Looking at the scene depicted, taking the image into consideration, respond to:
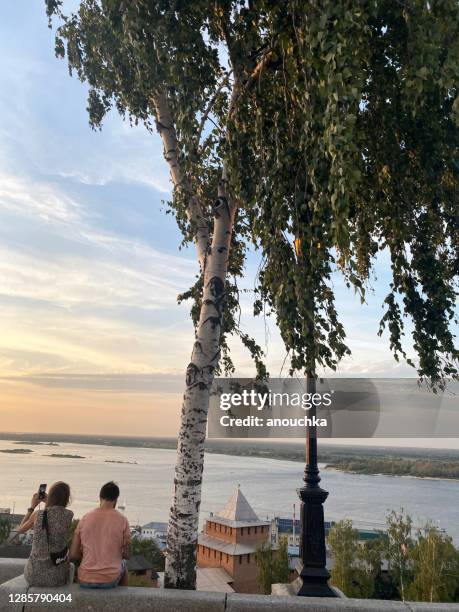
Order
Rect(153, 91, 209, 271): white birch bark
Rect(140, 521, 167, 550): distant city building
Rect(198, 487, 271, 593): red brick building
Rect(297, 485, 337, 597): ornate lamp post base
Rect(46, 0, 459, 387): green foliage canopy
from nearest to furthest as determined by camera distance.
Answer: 1. Rect(46, 0, 459, 387): green foliage canopy
2. Rect(297, 485, 337, 597): ornate lamp post base
3. Rect(153, 91, 209, 271): white birch bark
4. Rect(198, 487, 271, 593): red brick building
5. Rect(140, 521, 167, 550): distant city building

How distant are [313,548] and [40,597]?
3.23m

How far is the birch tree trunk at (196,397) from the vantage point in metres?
6.28

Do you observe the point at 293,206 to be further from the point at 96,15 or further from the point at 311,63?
the point at 96,15

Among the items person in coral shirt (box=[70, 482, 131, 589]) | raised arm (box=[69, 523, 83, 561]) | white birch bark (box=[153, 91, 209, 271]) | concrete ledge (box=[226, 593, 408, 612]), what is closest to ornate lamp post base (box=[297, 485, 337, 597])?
concrete ledge (box=[226, 593, 408, 612])

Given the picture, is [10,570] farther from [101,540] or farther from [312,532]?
[312,532]

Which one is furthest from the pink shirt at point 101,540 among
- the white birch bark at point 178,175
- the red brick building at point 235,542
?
the red brick building at point 235,542

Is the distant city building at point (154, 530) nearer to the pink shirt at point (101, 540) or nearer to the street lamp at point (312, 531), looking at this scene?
the street lamp at point (312, 531)

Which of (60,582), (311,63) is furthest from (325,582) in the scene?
(311,63)

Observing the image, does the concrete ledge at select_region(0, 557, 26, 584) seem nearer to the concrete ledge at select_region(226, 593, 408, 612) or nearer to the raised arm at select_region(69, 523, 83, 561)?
the raised arm at select_region(69, 523, 83, 561)

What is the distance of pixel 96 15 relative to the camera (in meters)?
8.60

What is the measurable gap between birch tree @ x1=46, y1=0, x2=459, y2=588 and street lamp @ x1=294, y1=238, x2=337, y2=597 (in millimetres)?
1126

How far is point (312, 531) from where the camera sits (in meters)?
6.61

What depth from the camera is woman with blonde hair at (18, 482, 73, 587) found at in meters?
5.14

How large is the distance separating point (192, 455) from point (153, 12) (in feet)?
18.1
